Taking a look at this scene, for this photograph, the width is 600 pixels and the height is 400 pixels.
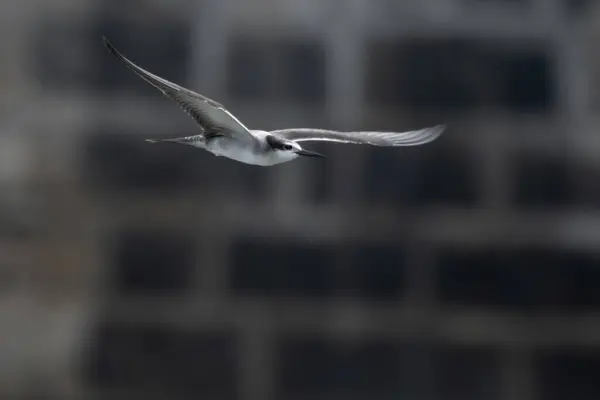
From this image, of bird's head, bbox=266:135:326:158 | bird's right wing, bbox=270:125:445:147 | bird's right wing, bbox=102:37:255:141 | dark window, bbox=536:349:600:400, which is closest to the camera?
bird's right wing, bbox=102:37:255:141

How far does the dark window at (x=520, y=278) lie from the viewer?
2803mm

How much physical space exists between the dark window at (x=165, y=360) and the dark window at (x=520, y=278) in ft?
2.32

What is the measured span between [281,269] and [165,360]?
1.49 ft

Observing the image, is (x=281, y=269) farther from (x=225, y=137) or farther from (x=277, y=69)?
(x=225, y=137)

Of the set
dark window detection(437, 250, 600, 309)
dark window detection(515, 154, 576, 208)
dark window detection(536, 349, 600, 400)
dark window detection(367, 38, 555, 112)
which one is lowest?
dark window detection(536, 349, 600, 400)

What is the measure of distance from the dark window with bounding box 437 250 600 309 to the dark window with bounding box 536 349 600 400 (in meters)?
0.15

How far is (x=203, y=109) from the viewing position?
2.40ft

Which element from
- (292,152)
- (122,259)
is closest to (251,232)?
(122,259)

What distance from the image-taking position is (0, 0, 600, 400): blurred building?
9.02 ft

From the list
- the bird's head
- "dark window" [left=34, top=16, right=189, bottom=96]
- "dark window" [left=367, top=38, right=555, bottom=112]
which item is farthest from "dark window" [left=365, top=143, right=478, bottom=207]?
the bird's head

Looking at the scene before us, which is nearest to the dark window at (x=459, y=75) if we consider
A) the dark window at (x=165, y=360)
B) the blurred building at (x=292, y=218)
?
the blurred building at (x=292, y=218)

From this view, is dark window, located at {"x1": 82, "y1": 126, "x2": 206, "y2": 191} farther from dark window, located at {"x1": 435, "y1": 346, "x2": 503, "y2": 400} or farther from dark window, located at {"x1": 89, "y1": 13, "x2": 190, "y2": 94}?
dark window, located at {"x1": 435, "y1": 346, "x2": 503, "y2": 400}

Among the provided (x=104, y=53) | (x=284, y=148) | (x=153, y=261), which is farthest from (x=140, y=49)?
(x=284, y=148)

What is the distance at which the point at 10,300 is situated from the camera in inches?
110
